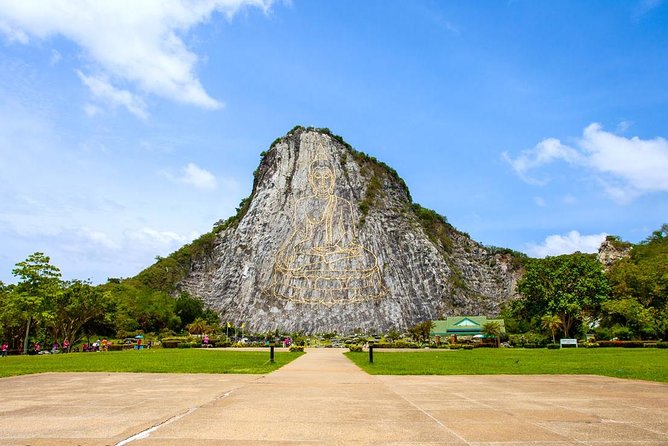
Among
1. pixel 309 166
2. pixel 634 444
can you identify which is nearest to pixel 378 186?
pixel 309 166

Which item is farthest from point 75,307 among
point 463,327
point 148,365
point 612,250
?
point 612,250

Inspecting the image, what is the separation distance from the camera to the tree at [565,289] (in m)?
59.8

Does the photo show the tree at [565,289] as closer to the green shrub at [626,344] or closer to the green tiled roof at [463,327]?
the green shrub at [626,344]

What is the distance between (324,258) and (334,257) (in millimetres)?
1863

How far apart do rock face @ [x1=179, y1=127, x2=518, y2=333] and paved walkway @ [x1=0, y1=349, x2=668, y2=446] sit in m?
72.3

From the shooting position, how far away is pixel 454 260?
10838cm

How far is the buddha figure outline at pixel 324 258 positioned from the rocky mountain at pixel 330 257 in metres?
0.19

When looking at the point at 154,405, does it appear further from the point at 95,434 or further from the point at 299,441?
the point at 299,441

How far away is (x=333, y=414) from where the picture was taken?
8.64 m

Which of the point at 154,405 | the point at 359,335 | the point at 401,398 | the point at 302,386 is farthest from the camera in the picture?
the point at 359,335

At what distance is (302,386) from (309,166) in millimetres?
94712

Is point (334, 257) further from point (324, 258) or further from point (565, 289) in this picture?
point (565, 289)

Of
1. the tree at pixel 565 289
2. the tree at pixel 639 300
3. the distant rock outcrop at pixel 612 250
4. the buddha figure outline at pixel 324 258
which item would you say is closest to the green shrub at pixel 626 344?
the tree at pixel 639 300

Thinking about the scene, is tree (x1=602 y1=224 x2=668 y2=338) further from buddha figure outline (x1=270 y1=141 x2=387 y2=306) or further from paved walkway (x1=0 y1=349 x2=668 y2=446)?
paved walkway (x1=0 y1=349 x2=668 y2=446)
